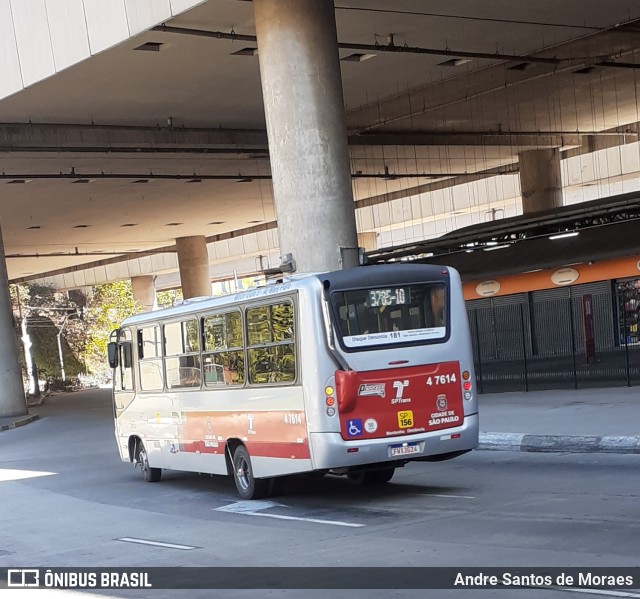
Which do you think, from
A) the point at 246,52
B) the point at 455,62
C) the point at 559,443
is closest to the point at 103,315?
the point at 455,62

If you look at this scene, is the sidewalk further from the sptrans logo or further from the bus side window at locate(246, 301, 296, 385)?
the bus side window at locate(246, 301, 296, 385)

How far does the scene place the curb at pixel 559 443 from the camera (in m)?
15.9

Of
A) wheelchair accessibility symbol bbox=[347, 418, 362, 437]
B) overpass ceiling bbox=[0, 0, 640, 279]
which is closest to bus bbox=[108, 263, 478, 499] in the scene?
wheelchair accessibility symbol bbox=[347, 418, 362, 437]

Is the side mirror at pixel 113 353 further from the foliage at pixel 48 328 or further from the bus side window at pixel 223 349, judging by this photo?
the foliage at pixel 48 328

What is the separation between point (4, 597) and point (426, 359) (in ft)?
19.9

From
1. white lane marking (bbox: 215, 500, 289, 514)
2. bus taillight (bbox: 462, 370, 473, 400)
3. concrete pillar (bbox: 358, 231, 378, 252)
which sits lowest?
white lane marking (bbox: 215, 500, 289, 514)

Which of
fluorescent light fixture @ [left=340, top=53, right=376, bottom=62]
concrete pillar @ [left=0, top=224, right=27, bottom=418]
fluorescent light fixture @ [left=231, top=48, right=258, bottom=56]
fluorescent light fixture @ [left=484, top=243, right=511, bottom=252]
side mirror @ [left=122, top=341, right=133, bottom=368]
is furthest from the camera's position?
concrete pillar @ [left=0, top=224, right=27, bottom=418]

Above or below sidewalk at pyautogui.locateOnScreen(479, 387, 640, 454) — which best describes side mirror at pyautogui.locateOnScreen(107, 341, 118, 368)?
above

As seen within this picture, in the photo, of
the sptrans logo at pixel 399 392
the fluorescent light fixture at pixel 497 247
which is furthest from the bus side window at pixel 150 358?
the fluorescent light fixture at pixel 497 247

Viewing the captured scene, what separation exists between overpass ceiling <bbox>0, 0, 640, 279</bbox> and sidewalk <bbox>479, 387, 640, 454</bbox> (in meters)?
9.62

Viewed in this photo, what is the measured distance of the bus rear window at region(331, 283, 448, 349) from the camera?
535 inches

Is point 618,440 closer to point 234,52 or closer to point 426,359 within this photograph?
point 426,359

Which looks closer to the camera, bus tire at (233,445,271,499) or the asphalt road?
the asphalt road

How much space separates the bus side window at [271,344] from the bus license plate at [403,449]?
151cm
